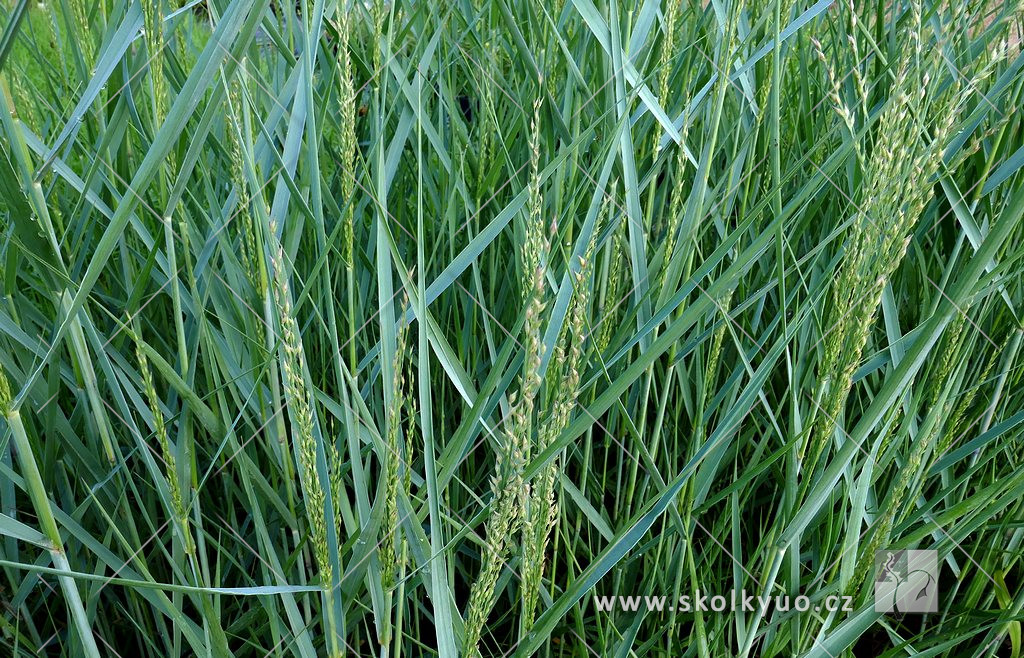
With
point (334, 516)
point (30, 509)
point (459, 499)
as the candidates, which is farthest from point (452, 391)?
point (30, 509)

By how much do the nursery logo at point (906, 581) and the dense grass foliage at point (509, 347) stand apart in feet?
0.06

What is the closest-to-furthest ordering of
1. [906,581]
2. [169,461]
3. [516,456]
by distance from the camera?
[516,456]
[169,461]
[906,581]

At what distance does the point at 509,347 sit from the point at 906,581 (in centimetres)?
51

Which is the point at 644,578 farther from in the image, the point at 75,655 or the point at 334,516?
the point at 75,655

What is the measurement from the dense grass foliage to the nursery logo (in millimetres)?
19

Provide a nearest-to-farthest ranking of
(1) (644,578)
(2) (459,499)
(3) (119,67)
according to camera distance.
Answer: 1. (3) (119,67)
2. (1) (644,578)
3. (2) (459,499)

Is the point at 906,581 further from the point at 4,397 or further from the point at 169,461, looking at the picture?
the point at 4,397

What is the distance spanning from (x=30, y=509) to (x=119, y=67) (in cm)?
61

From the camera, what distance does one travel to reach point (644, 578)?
2.88 ft

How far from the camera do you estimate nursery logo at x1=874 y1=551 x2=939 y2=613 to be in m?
0.76

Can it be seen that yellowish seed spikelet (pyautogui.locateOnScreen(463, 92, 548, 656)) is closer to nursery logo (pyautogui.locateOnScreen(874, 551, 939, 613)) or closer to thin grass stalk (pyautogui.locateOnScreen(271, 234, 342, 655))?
thin grass stalk (pyautogui.locateOnScreen(271, 234, 342, 655))

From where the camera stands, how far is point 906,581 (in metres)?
0.83

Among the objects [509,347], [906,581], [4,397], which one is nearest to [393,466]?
[509,347]

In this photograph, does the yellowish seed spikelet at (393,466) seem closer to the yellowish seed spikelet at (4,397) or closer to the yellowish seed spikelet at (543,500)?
the yellowish seed spikelet at (543,500)
